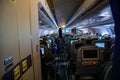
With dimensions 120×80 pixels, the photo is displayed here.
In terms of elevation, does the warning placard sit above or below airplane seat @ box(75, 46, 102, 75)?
above

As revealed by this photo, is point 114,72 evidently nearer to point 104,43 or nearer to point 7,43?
point 7,43

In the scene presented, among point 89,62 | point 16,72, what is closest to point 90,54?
point 89,62

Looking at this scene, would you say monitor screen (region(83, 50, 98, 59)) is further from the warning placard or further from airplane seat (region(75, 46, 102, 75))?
the warning placard

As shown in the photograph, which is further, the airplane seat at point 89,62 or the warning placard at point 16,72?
the airplane seat at point 89,62

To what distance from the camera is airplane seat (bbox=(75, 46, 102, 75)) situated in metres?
6.24

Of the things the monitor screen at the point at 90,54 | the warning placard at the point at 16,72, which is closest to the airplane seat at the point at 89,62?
the monitor screen at the point at 90,54

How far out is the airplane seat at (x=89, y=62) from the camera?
6.24 m

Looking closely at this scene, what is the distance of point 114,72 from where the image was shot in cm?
184

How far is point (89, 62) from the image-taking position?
6.32 meters

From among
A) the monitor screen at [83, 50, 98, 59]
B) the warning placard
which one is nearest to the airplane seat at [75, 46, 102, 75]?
the monitor screen at [83, 50, 98, 59]

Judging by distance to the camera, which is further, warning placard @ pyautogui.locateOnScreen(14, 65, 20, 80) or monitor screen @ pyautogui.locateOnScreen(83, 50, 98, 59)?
monitor screen @ pyautogui.locateOnScreen(83, 50, 98, 59)

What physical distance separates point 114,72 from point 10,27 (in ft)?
3.93

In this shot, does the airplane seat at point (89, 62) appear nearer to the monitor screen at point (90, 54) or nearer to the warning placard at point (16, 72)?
the monitor screen at point (90, 54)

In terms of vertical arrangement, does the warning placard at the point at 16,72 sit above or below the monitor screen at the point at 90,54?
above
